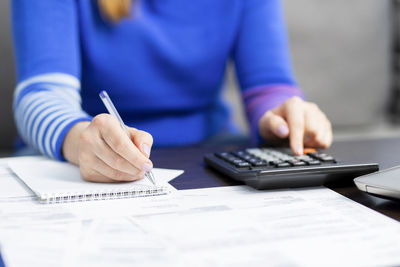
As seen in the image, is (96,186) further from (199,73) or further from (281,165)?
(199,73)

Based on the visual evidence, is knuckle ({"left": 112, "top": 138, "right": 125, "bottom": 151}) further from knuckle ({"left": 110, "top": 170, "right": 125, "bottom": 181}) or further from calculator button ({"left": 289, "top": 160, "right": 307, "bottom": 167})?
calculator button ({"left": 289, "top": 160, "right": 307, "bottom": 167})

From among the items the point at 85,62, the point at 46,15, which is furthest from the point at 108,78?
the point at 46,15

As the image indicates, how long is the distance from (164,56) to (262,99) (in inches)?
7.4

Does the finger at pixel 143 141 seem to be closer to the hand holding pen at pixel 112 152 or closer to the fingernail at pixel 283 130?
the hand holding pen at pixel 112 152

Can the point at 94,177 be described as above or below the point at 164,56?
below

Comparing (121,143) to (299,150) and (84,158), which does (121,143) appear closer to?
(84,158)

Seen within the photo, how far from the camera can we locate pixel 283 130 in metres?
0.65

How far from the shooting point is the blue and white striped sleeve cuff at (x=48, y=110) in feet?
2.06

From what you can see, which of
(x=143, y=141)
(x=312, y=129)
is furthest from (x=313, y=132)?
(x=143, y=141)

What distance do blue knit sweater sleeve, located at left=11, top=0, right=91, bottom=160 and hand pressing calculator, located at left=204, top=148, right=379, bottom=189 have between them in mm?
247

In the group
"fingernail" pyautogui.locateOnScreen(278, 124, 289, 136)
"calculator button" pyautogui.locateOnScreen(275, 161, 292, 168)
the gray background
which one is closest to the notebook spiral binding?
"calculator button" pyautogui.locateOnScreen(275, 161, 292, 168)

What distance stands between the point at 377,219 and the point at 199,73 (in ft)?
2.04

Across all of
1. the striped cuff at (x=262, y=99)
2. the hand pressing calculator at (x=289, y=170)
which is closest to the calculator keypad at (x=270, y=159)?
the hand pressing calculator at (x=289, y=170)

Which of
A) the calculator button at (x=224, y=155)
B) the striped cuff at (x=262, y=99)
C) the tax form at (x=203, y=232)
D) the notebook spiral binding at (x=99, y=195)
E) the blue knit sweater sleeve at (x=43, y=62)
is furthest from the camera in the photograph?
the striped cuff at (x=262, y=99)
